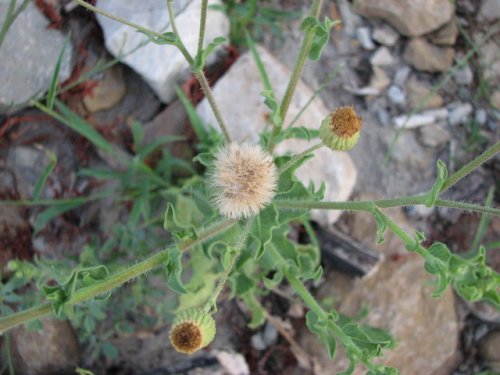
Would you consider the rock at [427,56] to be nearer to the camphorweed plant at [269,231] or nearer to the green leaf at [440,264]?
the camphorweed plant at [269,231]

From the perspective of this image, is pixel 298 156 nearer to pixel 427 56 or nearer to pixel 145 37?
pixel 145 37

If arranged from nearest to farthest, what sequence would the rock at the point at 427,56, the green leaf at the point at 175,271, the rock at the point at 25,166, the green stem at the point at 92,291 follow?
the green stem at the point at 92,291 < the green leaf at the point at 175,271 < the rock at the point at 25,166 < the rock at the point at 427,56

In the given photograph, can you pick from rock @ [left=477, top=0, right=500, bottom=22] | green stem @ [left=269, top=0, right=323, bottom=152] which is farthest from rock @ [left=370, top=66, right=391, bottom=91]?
green stem @ [left=269, top=0, right=323, bottom=152]

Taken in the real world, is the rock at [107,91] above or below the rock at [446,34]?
above

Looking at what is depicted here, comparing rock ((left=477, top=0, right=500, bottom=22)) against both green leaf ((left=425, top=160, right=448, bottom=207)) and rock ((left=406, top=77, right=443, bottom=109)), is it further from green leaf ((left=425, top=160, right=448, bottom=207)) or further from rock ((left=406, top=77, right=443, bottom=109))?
green leaf ((left=425, top=160, right=448, bottom=207))

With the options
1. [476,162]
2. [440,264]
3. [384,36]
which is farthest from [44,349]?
[384,36]

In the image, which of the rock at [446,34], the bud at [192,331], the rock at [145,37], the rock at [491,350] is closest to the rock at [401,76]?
the rock at [446,34]

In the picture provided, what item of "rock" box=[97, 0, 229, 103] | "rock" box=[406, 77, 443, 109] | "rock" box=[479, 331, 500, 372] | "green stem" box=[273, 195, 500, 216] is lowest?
"rock" box=[479, 331, 500, 372]
